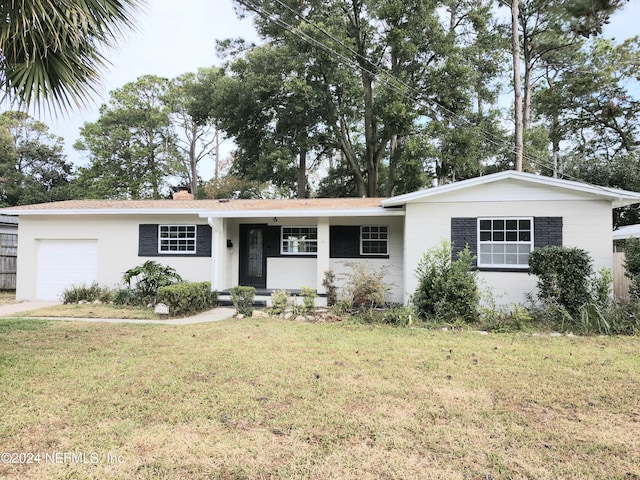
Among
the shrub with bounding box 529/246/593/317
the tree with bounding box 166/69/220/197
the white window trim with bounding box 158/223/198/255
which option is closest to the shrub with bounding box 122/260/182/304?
the white window trim with bounding box 158/223/198/255

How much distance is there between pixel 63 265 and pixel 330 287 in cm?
879

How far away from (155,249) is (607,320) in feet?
39.2

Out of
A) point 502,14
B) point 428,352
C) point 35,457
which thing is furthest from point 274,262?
point 502,14

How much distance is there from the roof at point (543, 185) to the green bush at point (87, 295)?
8902 mm

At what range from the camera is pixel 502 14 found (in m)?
20.6

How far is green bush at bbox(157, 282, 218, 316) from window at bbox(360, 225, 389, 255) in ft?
16.2

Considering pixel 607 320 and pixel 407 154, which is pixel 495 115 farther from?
pixel 607 320

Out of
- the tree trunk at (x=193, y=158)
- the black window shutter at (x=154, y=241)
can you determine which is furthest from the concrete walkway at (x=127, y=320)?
the tree trunk at (x=193, y=158)

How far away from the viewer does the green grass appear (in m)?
2.90

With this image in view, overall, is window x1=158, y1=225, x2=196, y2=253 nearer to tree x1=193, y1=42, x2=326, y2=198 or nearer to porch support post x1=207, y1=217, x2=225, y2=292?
porch support post x1=207, y1=217, x2=225, y2=292

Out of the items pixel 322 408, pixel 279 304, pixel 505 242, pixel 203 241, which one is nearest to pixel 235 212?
pixel 203 241

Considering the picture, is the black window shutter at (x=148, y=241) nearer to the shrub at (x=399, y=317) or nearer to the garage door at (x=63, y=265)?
the garage door at (x=63, y=265)

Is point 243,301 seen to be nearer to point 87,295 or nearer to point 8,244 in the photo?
point 87,295

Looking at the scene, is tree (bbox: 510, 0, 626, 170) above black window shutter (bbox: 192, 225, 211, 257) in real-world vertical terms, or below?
above
